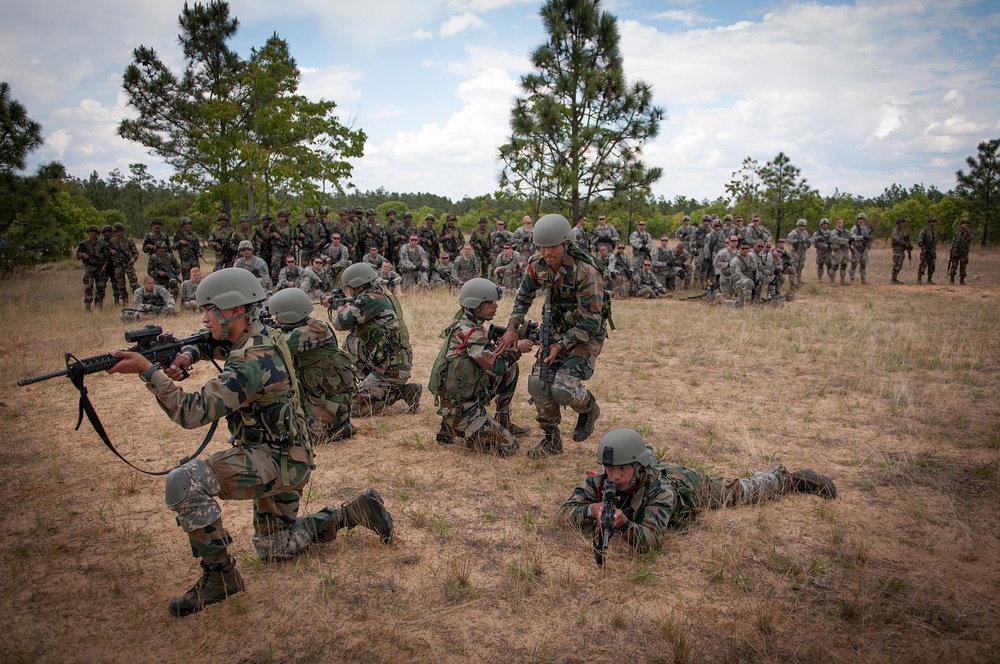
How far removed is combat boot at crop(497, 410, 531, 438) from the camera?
605 cm

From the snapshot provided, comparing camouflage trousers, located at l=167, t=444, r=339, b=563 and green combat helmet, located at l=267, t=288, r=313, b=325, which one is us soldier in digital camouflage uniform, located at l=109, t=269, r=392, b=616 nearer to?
camouflage trousers, located at l=167, t=444, r=339, b=563

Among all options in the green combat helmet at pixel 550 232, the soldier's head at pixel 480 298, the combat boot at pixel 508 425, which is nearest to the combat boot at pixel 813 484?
the combat boot at pixel 508 425

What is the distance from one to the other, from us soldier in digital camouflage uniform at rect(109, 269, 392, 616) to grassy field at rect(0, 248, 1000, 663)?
0.18 m

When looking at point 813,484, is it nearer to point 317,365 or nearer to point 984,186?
point 317,365

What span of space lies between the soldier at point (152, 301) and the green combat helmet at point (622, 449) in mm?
11518

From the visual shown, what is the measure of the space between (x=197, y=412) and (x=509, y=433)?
305 cm

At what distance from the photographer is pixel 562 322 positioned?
225 inches

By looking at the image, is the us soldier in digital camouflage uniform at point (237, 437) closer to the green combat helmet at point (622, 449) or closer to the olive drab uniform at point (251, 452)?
the olive drab uniform at point (251, 452)

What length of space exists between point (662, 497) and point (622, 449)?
485 mm

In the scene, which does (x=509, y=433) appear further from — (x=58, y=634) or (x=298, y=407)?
(x=58, y=634)

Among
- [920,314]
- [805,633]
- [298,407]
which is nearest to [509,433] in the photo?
[298,407]

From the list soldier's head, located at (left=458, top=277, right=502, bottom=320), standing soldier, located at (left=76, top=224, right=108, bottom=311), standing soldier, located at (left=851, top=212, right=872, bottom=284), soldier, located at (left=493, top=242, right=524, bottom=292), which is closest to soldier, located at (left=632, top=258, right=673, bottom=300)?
soldier, located at (left=493, top=242, right=524, bottom=292)

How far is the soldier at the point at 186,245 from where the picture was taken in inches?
574

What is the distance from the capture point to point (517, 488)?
4.83 m
